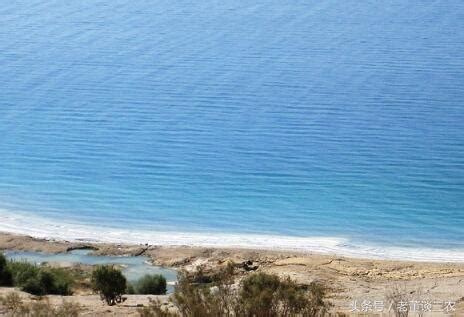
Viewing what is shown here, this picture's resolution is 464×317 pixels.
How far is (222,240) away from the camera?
2209cm

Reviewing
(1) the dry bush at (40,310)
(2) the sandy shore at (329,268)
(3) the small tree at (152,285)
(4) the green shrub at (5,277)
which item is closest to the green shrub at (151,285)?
(3) the small tree at (152,285)

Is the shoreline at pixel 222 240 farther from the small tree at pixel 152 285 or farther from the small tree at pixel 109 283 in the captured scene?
the small tree at pixel 109 283

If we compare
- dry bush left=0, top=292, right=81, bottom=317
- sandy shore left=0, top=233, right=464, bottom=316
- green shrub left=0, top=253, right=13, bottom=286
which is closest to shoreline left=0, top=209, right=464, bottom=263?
sandy shore left=0, top=233, right=464, bottom=316

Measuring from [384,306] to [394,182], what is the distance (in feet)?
32.7

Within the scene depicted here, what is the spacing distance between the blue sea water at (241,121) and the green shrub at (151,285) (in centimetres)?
433

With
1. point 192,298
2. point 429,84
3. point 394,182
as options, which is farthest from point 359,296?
point 429,84

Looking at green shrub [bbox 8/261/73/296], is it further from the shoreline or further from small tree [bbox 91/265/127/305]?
the shoreline

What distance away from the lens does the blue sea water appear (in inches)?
936

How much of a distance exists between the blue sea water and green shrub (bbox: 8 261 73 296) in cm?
508

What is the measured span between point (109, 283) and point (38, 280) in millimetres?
1399

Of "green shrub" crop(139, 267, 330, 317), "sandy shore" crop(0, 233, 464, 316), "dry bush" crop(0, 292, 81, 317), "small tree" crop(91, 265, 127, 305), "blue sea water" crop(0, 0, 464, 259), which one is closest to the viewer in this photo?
"green shrub" crop(139, 267, 330, 317)

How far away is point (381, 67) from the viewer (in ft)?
112

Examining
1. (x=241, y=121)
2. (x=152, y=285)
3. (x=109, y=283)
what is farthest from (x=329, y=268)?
(x=241, y=121)

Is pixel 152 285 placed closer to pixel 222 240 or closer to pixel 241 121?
pixel 222 240
